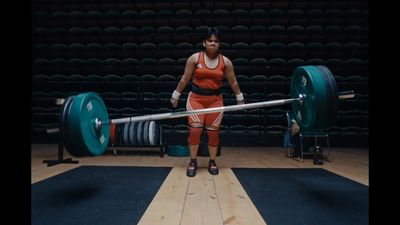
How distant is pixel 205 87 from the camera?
2.71 metres

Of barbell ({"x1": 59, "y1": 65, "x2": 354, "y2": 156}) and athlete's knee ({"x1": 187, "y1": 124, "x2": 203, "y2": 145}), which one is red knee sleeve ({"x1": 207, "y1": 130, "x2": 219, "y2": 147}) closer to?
athlete's knee ({"x1": 187, "y1": 124, "x2": 203, "y2": 145})

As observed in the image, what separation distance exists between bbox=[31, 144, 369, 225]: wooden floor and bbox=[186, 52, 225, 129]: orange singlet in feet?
1.62

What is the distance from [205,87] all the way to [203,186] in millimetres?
943

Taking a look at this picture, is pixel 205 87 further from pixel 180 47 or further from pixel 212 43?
pixel 180 47

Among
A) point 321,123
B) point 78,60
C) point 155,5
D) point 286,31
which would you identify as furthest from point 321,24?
point 78,60

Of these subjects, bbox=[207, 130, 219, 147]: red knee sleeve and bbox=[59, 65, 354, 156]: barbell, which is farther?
bbox=[207, 130, 219, 147]: red knee sleeve

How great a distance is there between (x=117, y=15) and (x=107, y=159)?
2.85 meters

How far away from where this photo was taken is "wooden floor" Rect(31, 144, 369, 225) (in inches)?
58.9

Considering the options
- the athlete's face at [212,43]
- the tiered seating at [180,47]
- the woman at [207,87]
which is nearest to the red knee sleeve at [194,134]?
the woman at [207,87]

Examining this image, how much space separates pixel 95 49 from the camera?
527 centimetres

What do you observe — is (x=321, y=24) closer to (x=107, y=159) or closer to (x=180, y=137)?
(x=180, y=137)

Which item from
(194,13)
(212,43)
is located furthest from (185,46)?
(212,43)

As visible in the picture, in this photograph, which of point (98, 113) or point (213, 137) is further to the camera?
point (213, 137)

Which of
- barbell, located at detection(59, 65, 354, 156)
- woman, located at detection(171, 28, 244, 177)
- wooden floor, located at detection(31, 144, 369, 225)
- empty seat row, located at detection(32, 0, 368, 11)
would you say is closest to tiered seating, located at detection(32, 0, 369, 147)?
empty seat row, located at detection(32, 0, 368, 11)
